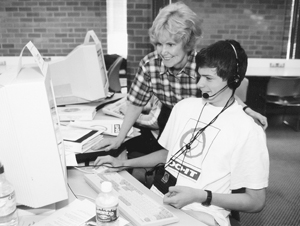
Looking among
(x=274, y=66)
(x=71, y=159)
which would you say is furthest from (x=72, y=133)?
(x=274, y=66)

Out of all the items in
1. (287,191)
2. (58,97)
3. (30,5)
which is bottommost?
(287,191)

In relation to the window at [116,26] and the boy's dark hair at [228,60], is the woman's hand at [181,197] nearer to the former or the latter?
the boy's dark hair at [228,60]

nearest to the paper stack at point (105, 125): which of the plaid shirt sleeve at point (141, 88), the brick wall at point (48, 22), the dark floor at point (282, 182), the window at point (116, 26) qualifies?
the plaid shirt sleeve at point (141, 88)

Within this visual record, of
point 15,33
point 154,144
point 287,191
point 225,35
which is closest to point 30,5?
point 15,33

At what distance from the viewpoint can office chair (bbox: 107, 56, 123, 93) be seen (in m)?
4.14

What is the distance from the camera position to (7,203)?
89 cm

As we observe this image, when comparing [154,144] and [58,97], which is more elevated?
[58,97]

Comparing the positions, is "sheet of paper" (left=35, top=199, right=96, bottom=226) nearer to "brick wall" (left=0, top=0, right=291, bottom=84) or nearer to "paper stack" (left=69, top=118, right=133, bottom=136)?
"paper stack" (left=69, top=118, right=133, bottom=136)

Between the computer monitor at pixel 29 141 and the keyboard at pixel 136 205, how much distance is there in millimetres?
222

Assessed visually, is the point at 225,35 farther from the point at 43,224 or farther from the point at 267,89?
the point at 43,224

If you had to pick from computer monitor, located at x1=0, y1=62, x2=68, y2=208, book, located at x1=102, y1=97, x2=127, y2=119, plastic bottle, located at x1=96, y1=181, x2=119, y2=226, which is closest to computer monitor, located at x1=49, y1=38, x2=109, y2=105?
book, located at x1=102, y1=97, x2=127, y2=119

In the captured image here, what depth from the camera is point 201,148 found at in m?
1.28

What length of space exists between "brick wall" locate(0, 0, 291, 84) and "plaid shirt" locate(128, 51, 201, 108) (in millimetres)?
3628

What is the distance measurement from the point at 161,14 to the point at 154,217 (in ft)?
3.39
